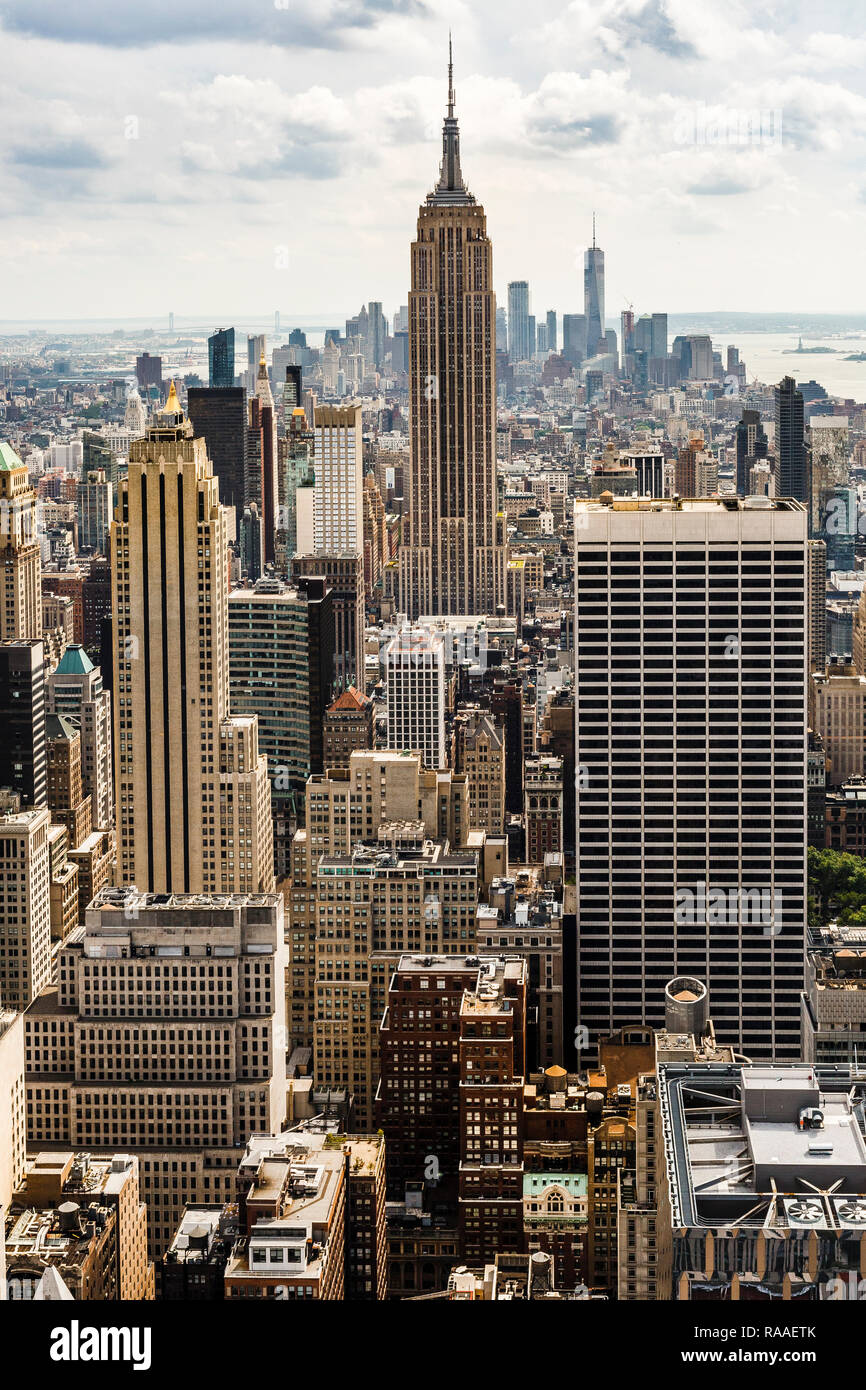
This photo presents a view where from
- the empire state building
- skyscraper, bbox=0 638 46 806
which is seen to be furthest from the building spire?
the empire state building

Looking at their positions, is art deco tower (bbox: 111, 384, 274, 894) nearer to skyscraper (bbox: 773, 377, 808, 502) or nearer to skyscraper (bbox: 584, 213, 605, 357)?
skyscraper (bbox: 584, 213, 605, 357)

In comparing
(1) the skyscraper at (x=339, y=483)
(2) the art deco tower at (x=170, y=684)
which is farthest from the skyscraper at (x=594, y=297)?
(1) the skyscraper at (x=339, y=483)

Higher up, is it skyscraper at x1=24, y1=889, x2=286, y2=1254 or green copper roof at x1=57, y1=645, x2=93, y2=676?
green copper roof at x1=57, y1=645, x2=93, y2=676

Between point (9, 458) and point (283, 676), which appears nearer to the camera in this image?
point (9, 458)

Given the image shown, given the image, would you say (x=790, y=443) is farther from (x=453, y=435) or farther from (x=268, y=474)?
(x=453, y=435)

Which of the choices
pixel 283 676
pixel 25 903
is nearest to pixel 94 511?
pixel 283 676
